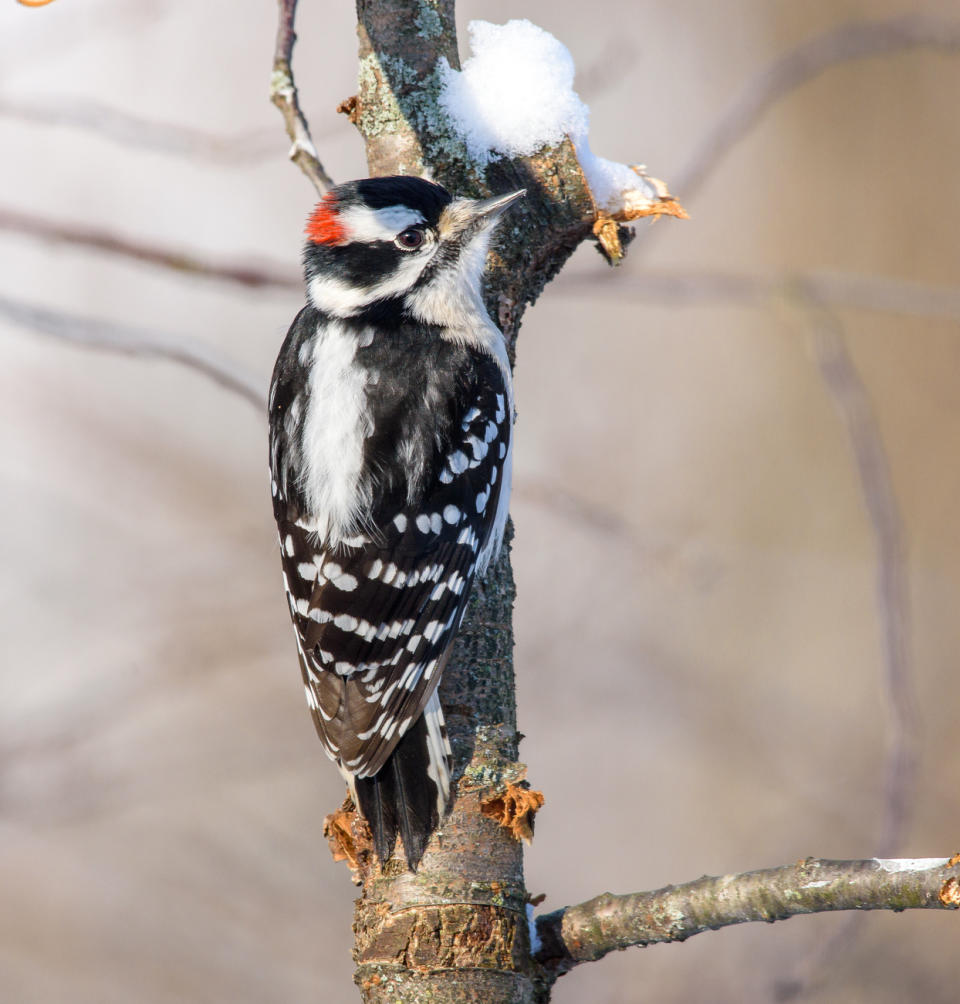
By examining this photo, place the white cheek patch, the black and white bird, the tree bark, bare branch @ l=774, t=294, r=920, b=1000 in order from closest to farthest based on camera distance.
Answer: the tree bark, bare branch @ l=774, t=294, r=920, b=1000, the black and white bird, the white cheek patch

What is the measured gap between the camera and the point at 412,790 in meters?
2.43

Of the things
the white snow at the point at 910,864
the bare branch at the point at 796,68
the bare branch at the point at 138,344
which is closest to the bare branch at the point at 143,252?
the bare branch at the point at 138,344

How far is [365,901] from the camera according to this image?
2365 mm

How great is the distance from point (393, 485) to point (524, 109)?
103 cm

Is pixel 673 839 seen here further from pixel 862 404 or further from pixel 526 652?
pixel 862 404

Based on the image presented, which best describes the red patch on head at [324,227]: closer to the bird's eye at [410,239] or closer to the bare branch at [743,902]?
the bird's eye at [410,239]

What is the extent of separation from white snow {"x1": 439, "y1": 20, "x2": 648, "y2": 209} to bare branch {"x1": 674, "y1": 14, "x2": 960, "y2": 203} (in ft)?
0.59

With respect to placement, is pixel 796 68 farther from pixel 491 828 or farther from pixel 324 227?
pixel 491 828

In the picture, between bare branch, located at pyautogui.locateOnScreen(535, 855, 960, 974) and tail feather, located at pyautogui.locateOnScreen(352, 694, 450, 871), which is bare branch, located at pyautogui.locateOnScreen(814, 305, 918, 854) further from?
tail feather, located at pyautogui.locateOnScreen(352, 694, 450, 871)

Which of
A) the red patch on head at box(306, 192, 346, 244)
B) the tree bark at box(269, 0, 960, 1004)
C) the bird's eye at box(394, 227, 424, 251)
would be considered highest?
the red patch on head at box(306, 192, 346, 244)

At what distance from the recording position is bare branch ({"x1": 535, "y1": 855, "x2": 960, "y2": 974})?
1.73m

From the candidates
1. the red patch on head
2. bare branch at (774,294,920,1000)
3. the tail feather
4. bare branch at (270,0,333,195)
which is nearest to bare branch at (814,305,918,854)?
bare branch at (774,294,920,1000)

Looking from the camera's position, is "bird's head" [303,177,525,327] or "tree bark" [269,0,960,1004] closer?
"tree bark" [269,0,960,1004]

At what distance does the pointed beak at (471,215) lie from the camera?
2.81 meters
